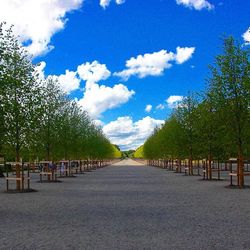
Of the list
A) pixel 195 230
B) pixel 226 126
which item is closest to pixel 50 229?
pixel 195 230

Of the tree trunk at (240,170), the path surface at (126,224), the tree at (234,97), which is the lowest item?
the path surface at (126,224)

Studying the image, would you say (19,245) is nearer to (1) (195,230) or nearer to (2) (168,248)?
(2) (168,248)

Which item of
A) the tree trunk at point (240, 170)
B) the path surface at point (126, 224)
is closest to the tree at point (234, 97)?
the tree trunk at point (240, 170)

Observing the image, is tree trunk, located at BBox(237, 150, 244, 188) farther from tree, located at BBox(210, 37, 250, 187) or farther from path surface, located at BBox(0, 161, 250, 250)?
path surface, located at BBox(0, 161, 250, 250)

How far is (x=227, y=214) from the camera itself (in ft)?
50.6

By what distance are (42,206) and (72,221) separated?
190 inches

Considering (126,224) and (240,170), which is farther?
(240,170)

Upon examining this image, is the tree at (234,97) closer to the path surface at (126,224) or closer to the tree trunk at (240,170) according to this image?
the tree trunk at (240,170)

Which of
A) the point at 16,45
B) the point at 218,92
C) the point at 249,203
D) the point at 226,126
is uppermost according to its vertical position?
the point at 16,45

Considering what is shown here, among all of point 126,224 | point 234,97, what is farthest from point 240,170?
point 126,224

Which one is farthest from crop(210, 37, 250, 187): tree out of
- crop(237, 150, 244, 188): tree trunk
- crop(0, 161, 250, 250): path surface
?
crop(0, 161, 250, 250): path surface

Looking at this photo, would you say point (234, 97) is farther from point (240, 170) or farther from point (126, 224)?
point (126, 224)

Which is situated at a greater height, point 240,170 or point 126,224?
point 240,170

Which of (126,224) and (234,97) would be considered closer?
(126,224)
